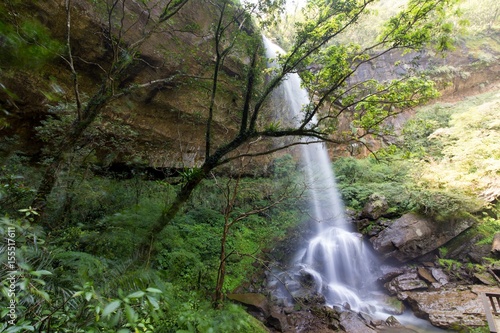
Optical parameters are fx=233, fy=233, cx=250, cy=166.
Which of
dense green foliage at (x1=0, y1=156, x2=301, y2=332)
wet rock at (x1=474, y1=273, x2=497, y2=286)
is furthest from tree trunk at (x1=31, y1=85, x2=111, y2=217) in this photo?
wet rock at (x1=474, y1=273, x2=497, y2=286)

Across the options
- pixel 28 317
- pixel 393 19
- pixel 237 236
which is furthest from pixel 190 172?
pixel 237 236

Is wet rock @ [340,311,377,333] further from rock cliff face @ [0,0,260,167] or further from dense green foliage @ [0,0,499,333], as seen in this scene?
rock cliff face @ [0,0,260,167]

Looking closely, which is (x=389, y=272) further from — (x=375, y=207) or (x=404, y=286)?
(x=375, y=207)

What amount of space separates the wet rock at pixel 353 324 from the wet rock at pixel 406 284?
6.53 feet

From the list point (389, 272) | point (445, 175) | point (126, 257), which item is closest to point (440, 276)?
point (389, 272)

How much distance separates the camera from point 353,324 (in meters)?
5.88

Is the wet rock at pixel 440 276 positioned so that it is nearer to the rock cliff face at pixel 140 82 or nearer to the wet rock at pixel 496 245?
the wet rock at pixel 496 245

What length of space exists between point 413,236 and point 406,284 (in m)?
1.74

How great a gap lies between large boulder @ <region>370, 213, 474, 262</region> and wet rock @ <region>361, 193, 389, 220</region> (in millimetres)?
863

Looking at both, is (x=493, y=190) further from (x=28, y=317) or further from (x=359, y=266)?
(x=28, y=317)

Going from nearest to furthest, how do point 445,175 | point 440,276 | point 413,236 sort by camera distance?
point 440,276 < point 413,236 < point 445,175

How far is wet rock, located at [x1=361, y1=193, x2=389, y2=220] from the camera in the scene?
32.0 feet

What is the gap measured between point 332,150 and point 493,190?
8188 mm

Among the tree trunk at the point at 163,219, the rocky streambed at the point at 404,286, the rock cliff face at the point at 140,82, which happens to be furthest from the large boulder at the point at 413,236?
the tree trunk at the point at 163,219
